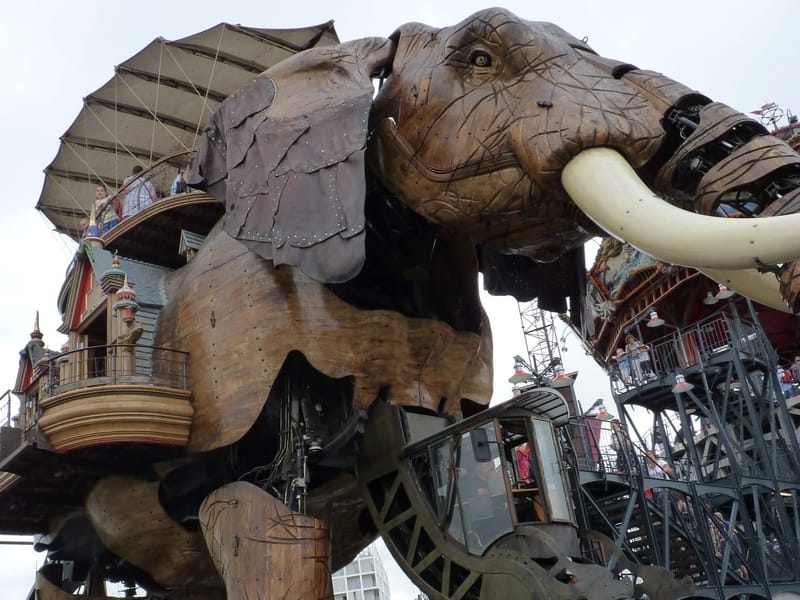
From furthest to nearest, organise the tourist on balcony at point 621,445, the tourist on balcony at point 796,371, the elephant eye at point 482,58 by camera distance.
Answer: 1. the tourist on balcony at point 796,371
2. the tourist on balcony at point 621,445
3. the elephant eye at point 482,58

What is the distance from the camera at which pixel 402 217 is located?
6883 mm

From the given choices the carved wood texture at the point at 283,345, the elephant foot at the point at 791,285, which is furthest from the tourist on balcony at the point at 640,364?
the elephant foot at the point at 791,285

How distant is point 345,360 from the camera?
6.60m

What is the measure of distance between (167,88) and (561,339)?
59.6 feet

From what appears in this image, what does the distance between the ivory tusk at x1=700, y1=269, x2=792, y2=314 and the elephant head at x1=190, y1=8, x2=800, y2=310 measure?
1 centimetres

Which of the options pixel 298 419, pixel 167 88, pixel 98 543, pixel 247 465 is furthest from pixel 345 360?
pixel 167 88

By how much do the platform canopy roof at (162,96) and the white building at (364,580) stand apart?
137 feet

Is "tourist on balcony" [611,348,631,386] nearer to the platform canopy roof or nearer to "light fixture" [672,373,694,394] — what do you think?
"light fixture" [672,373,694,394]

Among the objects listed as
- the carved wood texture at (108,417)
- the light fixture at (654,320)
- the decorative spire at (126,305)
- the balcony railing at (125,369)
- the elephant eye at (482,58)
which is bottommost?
the carved wood texture at (108,417)

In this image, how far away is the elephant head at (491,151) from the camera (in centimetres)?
504

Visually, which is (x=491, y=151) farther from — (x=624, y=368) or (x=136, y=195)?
(x=624, y=368)

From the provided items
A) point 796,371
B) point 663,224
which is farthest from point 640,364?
point 663,224

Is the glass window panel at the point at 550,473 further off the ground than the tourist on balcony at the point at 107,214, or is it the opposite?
the tourist on balcony at the point at 107,214

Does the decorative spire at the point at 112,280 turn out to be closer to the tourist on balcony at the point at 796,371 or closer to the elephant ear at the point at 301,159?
the elephant ear at the point at 301,159
